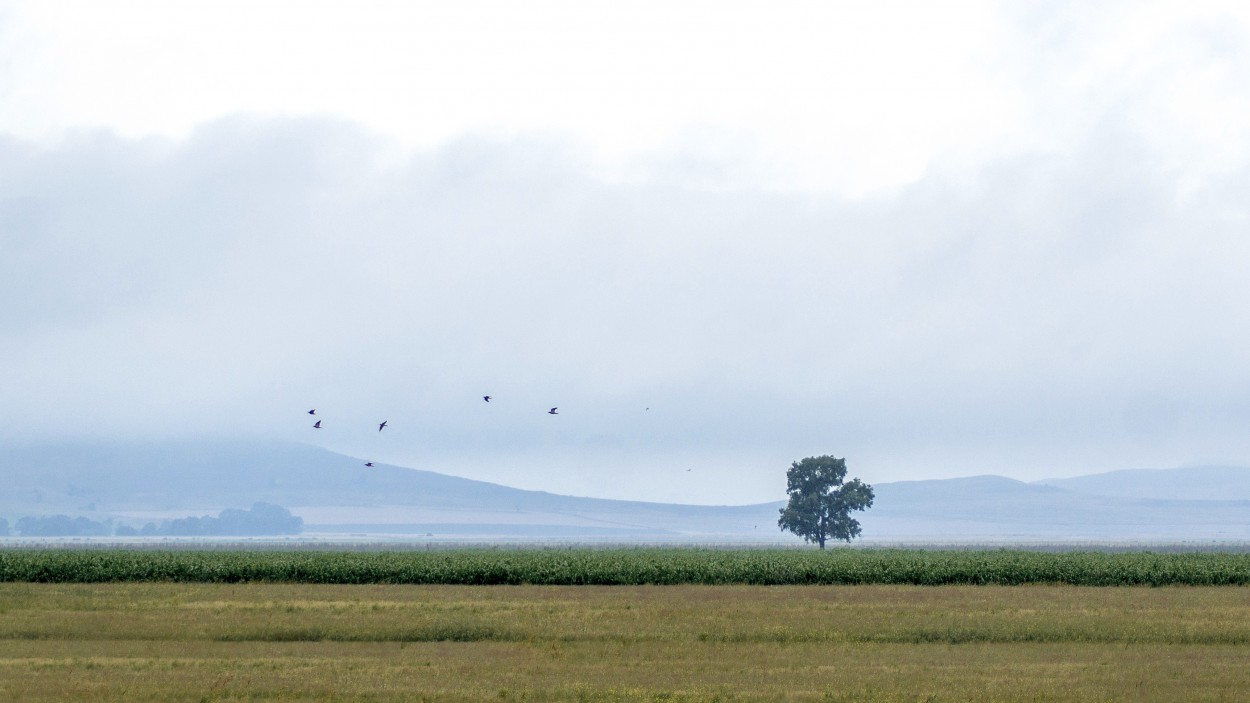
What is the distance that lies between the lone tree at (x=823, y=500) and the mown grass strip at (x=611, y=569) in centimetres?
6798

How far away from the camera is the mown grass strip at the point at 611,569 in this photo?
62.3m

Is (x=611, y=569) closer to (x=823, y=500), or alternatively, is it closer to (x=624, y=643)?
(x=624, y=643)

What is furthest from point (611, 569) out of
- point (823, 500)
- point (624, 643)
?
point (823, 500)

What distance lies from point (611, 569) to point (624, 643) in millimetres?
22113

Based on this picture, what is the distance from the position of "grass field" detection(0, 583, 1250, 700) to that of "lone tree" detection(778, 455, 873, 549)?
252ft

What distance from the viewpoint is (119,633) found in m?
44.1

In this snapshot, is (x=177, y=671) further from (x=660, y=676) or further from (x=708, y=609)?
(x=708, y=609)

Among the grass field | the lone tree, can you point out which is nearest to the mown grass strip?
the grass field

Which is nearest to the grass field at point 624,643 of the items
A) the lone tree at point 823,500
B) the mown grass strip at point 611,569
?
the mown grass strip at point 611,569

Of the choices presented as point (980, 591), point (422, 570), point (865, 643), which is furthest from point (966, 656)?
point (422, 570)

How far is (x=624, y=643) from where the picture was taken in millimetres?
40844

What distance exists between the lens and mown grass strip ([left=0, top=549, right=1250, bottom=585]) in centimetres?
6231

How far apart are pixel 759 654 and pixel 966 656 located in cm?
602

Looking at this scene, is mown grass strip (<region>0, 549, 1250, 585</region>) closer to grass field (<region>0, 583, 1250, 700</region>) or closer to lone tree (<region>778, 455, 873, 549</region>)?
grass field (<region>0, 583, 1250, 700</region>)
